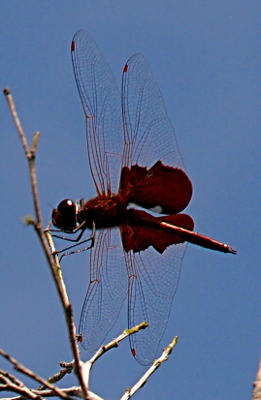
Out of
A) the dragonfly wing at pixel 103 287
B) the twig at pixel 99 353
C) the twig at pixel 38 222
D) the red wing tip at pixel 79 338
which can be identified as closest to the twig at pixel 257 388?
the twig at pixel 38 222

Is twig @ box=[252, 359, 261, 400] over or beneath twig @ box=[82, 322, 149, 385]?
beneath

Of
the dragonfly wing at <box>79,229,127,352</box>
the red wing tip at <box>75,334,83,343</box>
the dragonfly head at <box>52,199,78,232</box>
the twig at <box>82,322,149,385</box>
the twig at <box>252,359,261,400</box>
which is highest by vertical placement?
the dragonfly head at <box>52,199,78,232</box>

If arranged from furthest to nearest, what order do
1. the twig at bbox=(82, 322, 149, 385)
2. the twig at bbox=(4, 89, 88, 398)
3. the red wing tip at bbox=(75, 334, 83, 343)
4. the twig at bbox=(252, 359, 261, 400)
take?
1. the red wing tip at bbox=(75, 334, 83, 343)
2. the twig at bbox=(82, 322, 149, 385)
3. the twig at bbox=(252, 359, 261, 400)
4. the twig at bbox=(4, 89, 88, 398)

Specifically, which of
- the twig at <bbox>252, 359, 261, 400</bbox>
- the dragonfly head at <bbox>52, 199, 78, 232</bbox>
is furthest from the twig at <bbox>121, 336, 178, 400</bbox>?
the dragonfly head at <bbox>52, 199, 78, 232</bbox>

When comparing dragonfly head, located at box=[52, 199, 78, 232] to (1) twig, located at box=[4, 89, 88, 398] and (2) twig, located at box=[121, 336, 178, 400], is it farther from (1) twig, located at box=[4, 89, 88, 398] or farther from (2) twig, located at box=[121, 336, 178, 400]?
(1) twig, located at box=[4, 89, 88, 398]

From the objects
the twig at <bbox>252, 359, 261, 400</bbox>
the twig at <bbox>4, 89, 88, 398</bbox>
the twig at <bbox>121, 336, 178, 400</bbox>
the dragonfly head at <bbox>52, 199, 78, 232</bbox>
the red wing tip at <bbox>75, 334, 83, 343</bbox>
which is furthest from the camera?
the dragonfly head at <bbox>52, 199, 78, 232</bbox>

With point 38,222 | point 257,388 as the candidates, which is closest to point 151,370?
point 257,388

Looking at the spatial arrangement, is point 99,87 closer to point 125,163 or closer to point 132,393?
point 125,163
